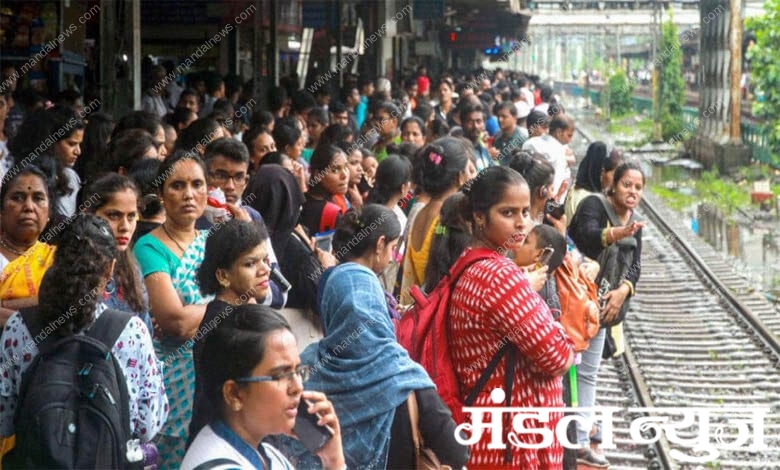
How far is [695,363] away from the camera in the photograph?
12000 mm

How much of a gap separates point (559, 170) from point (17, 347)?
23.6 ft

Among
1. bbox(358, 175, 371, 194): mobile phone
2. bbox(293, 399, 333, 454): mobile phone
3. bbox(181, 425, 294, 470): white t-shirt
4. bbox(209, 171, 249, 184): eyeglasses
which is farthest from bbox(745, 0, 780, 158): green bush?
bbox(181, 425, 294, 470): white t-shirt

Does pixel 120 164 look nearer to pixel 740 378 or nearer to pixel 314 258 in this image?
pixel 314 258

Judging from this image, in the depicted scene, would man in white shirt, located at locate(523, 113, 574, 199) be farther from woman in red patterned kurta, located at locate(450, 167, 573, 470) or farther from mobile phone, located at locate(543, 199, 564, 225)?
woman in red patterned kurta, located at locate(450, 167, 573, 470)

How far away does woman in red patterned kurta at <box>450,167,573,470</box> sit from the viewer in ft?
15.3

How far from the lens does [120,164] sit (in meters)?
6.74

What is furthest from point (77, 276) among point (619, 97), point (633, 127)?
point (619, 97)

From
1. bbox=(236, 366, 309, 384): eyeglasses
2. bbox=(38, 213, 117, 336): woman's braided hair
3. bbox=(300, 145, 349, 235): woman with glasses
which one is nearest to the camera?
bbox=(236, 366, 309, 384): eyeglasses

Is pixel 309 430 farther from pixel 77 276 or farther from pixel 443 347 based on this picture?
pixel 443 347

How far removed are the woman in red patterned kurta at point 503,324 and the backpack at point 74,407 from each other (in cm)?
123

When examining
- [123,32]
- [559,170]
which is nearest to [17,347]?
[559,170]

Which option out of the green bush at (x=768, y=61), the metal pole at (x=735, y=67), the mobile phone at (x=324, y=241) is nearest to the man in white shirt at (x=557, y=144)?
the mobile phone at (x=324, y=241)

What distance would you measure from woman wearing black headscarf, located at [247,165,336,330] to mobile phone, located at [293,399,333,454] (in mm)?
1907

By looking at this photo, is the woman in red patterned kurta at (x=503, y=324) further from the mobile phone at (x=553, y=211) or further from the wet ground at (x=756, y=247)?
the wet ground at (x=756, y=247)
